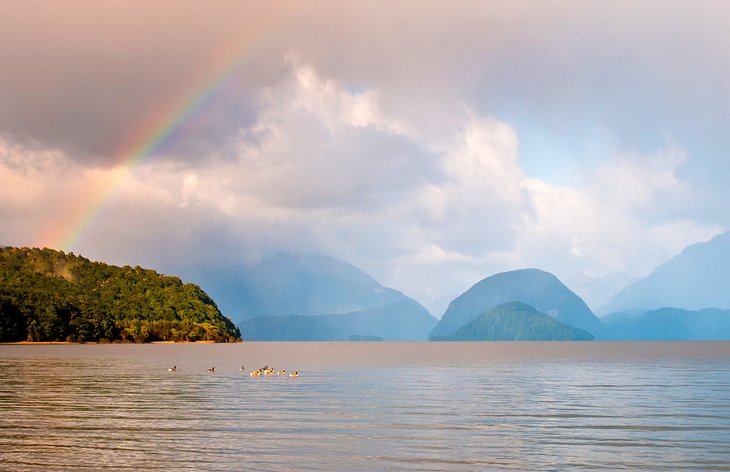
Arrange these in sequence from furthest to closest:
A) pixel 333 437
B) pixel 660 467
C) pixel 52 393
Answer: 1. pixel 52 393
2. pixel 333 437
3. pixel 660 467

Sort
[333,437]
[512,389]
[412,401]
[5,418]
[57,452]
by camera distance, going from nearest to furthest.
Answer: [57,452] < [333,437] < [5,418] < [412,401] < [512,389]

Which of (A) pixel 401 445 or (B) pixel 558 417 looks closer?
(A) pixel 401 445

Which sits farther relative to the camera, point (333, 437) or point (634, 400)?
point (634, 400)

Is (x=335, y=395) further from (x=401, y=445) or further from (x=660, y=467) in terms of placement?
(x=660, y=467)

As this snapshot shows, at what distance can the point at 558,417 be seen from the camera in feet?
174

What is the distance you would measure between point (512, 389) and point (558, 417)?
27627 mm

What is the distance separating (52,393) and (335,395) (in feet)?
92.4

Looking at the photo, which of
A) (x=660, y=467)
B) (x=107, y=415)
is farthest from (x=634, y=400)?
(x=107, y=415)

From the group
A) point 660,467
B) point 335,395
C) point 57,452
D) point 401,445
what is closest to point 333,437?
point 401,445

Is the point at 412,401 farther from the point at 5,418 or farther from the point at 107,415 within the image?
the point at 5,418

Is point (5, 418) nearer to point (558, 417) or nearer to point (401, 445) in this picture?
point (401, 445)

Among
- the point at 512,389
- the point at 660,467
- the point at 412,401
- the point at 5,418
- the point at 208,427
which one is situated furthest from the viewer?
the point at 512,389

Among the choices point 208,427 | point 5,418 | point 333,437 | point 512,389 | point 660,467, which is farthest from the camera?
point 512,389

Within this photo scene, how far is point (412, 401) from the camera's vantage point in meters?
65.3
